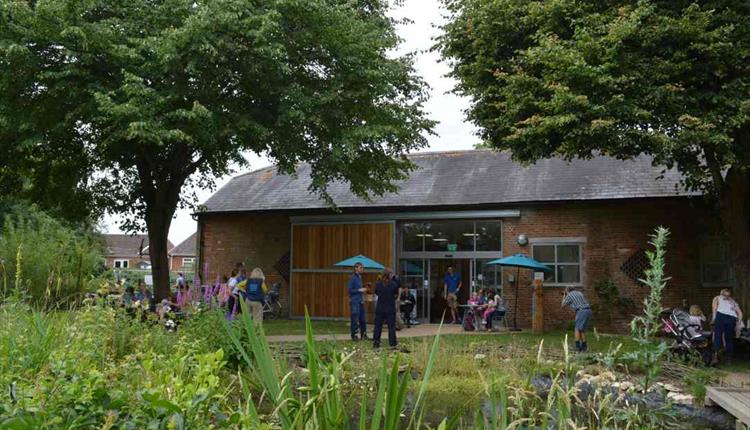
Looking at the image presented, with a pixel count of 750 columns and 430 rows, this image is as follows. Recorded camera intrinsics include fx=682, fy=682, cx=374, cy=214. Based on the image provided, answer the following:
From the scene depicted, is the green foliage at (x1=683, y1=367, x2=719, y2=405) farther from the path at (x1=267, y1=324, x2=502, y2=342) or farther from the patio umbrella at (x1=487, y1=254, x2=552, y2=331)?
the patio umbrella at (x1=487, y1=254, x2=552, y2=331)

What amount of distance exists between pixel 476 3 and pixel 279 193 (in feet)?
39.6

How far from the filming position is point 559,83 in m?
12.2

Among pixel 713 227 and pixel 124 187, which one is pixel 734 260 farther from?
pixel 124 187

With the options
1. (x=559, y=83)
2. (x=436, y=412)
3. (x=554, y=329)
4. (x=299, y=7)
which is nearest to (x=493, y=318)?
(x=554, y=329)

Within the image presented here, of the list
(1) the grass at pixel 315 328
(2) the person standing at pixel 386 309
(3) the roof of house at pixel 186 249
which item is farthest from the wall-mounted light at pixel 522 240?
(3) the roof of house at pixel 186 249

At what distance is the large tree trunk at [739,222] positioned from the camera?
13688 millimetres

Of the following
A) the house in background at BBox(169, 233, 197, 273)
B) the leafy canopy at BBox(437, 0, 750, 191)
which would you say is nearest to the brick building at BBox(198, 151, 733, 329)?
the leafy canopy at BBox(437, 0, 750, 191)

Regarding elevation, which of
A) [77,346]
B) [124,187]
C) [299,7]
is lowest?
[77,346]

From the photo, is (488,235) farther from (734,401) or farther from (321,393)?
(321,393)

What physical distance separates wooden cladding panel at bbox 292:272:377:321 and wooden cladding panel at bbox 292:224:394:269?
0.40 m

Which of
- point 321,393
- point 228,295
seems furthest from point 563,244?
point 321,393

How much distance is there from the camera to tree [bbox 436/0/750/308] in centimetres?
1158

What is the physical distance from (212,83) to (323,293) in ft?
31.7

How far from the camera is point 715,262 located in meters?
18.2
